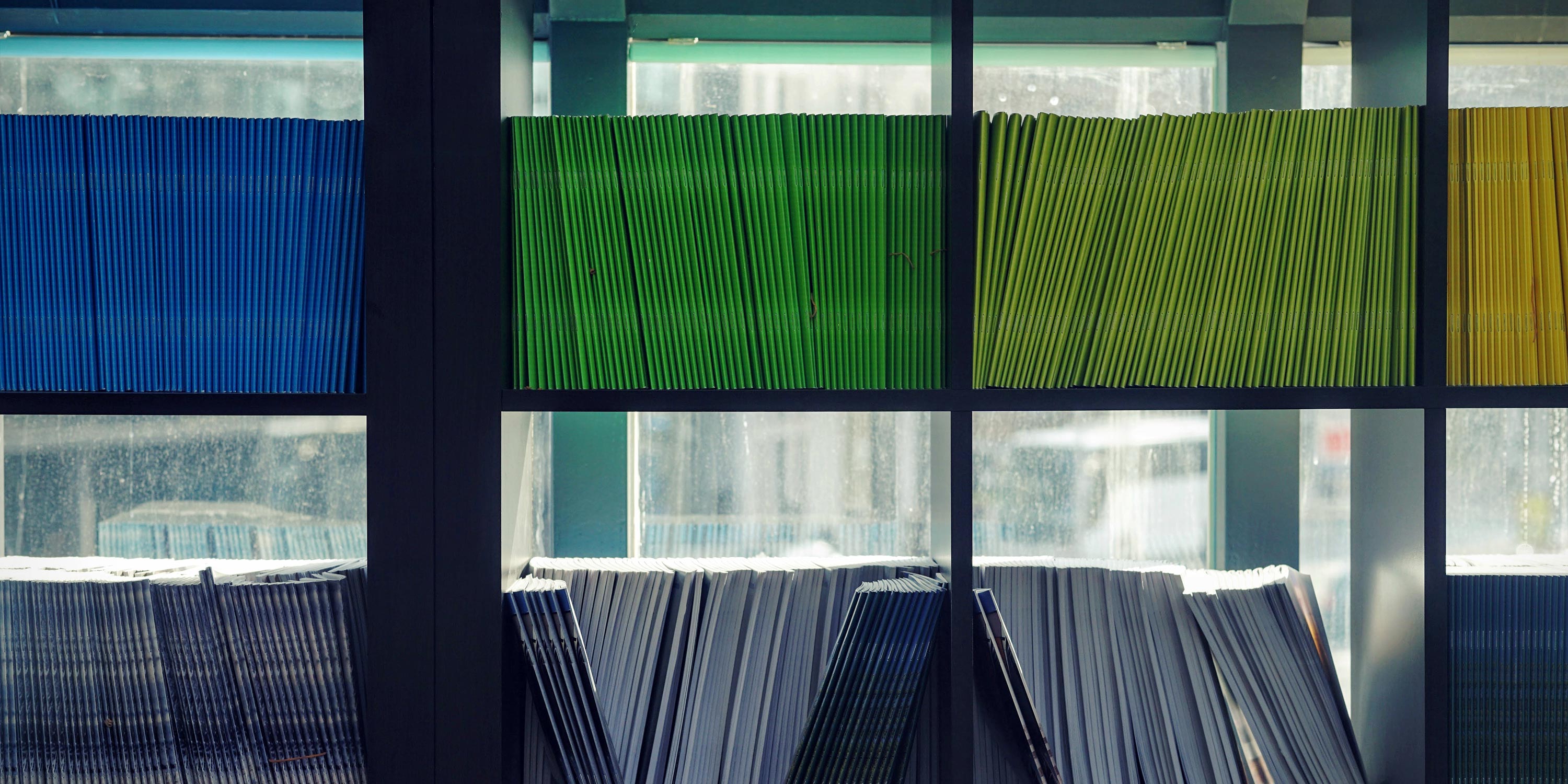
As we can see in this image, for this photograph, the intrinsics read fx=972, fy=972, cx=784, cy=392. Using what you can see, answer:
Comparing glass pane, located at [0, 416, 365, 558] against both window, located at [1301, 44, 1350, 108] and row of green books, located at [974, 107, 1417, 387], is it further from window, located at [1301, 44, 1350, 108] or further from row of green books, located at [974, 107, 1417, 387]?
window, located at [1301, 44, 1350, 108]

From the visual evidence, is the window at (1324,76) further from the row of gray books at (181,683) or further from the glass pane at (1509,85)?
the row of gray books at (181,683)

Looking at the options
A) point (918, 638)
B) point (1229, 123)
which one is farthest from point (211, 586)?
point (1229, 123)

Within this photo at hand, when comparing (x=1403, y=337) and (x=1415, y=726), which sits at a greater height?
(x=1403, y=337)

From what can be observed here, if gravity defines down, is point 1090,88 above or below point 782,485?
above

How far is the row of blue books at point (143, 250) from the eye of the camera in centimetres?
117

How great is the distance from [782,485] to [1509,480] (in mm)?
1216

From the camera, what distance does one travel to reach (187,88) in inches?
62.9

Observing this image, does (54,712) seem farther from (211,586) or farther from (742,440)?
(742,440)

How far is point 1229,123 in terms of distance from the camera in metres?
1.21

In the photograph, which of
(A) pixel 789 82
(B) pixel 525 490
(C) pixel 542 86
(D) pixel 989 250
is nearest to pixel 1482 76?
Answer: (D) pixel 989 250

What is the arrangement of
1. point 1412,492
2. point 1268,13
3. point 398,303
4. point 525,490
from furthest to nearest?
1. point 1268,13
2. point 525,490
3. point 1412,492
4. point 398,303

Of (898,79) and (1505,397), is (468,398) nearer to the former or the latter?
(898,79)

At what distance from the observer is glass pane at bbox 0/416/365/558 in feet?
5.29

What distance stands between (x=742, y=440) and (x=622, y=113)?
1.87 feet
